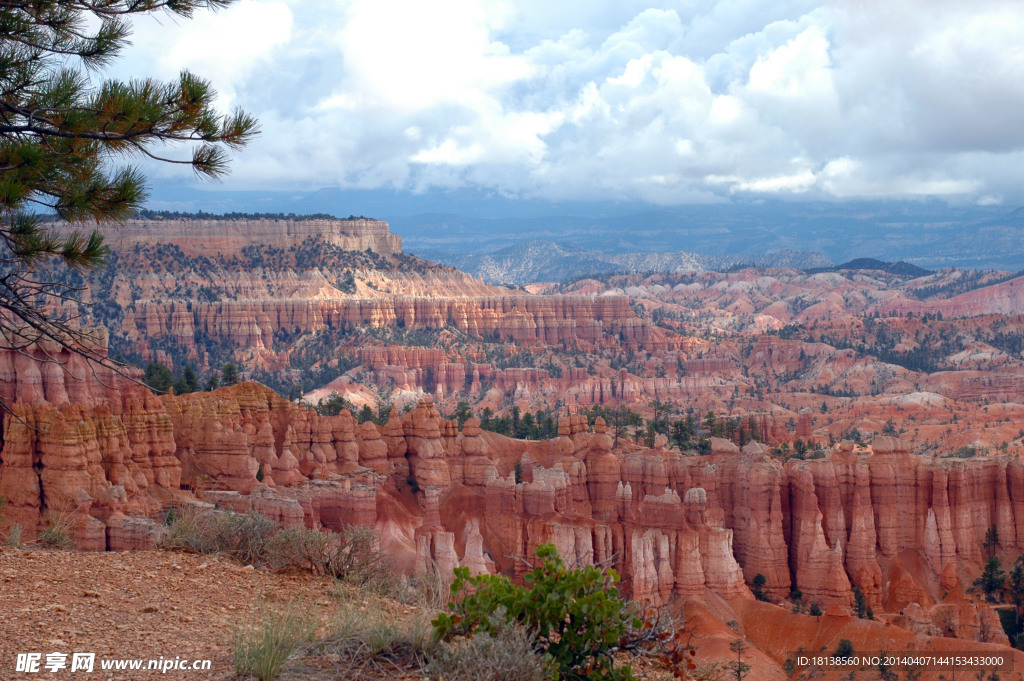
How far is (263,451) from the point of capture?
40562mm

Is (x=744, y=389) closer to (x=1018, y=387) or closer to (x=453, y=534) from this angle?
(x=1018, y=387)

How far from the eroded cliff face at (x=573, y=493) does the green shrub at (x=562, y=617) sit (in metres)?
23.7

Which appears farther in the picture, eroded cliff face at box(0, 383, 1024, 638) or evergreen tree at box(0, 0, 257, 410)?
eroded cliff face at box(0, 383, 1024, 638)

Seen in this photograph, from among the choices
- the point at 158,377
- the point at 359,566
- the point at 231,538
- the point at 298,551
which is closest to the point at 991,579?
the point at 359,566

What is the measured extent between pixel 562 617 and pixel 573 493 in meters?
32.9

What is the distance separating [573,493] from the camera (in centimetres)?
4259

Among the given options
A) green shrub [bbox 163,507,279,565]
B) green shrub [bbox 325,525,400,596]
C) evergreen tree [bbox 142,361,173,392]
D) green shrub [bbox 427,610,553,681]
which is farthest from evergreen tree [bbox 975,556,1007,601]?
evergreen tree [bbox 142,361,173,392]

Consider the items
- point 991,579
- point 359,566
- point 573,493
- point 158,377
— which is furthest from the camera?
point 158,377

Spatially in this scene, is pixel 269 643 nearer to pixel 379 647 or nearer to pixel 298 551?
pixel 379 647

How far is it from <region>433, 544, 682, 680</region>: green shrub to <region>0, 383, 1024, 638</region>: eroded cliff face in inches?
933

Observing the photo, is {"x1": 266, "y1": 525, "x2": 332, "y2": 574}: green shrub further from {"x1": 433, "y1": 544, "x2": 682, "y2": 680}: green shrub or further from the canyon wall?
the canyon wall

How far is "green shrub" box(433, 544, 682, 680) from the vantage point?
9922mm

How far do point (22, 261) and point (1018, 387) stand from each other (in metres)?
111

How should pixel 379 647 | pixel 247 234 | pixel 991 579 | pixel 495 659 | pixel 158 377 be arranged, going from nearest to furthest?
pixel 495 659
pixel 379 647
pixel 991 579
pixel 158 377
pixel 247 234
